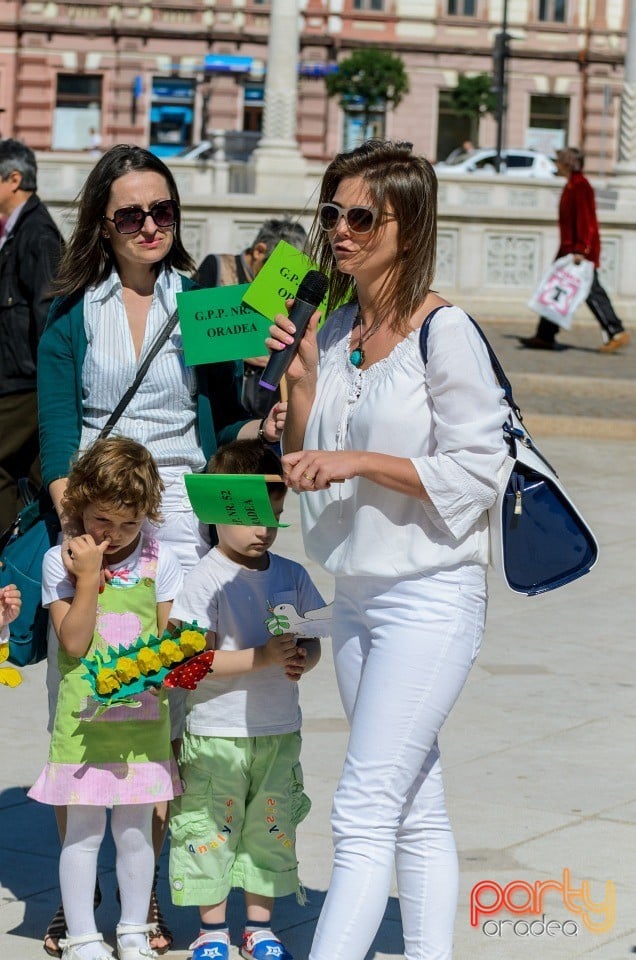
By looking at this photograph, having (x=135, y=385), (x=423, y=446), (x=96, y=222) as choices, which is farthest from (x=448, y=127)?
(x=423, y=446)

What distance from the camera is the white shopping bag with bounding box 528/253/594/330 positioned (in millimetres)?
16797

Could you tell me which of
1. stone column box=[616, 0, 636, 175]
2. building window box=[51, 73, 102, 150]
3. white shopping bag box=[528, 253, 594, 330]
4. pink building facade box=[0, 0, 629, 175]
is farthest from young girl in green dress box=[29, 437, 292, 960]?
building window box=[51, 73, 102, 150]

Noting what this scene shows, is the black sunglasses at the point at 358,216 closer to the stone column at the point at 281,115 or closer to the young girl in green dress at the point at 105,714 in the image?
the young girl in green dress at the point at 105,714

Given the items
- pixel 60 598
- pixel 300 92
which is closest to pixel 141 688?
pixel 60 598

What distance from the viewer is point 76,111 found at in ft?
184

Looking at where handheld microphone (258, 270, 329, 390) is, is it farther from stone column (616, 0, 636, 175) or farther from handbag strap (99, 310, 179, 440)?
stone column (616, 0, 636, 175)

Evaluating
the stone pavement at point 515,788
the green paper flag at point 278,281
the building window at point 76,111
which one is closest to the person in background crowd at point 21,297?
the stone pavement at point 515,788

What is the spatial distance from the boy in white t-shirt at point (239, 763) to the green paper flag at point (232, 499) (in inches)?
13.2

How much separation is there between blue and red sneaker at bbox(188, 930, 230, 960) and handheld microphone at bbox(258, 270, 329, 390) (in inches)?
51.3

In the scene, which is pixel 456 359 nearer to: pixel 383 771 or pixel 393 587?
pixel 393 587

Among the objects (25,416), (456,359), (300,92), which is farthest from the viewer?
(300,92)

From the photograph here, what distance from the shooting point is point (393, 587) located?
365 centimetres

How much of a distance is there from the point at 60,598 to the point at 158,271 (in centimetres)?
89

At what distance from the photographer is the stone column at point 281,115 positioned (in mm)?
23344
